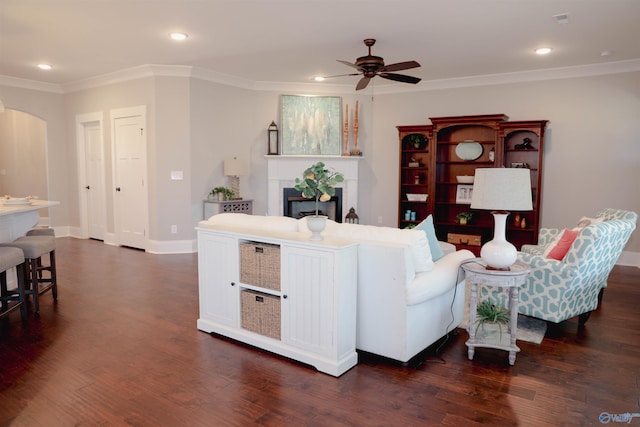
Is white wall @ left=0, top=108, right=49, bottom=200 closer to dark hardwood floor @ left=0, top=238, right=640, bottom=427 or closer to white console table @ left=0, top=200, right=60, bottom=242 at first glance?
white console table @ left=0, top=200, right=60, bottom=242

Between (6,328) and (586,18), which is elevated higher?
(586,18)

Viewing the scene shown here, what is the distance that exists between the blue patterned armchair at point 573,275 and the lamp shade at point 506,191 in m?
0.70

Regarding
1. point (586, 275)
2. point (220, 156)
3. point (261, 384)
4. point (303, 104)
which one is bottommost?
point (261, 384)

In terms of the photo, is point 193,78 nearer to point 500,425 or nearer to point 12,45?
point 12,45

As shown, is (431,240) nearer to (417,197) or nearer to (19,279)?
(19,279)

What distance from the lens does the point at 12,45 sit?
526 cm

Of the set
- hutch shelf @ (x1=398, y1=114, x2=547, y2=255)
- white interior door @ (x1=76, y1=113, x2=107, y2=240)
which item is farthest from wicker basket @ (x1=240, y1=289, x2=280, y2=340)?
white interior door @ (x1=76, y1=113, x2=107, y2=240)

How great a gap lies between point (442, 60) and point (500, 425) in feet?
15.8

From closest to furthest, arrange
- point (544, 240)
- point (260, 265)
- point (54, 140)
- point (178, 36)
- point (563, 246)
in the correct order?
1. point (260, 265)
2. point (563, 246)
3. point (544, 240)
4. point (178, 36)
5. point (54, 140)

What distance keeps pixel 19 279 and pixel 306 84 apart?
16.7 ft

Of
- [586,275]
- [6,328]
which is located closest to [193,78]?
[6,328]

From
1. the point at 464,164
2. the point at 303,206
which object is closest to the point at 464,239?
the point at 464,164

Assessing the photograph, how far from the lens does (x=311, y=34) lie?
4719 millimetres

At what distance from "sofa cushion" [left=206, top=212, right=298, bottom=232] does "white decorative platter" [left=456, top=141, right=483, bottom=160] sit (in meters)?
4.35
